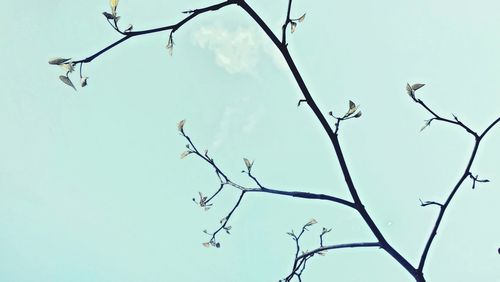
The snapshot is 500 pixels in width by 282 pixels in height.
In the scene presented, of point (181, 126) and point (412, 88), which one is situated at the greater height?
point (412, 88)

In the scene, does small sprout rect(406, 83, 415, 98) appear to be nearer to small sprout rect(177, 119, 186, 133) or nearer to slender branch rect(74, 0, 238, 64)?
slender branch rect(74, 0, 238, 64)

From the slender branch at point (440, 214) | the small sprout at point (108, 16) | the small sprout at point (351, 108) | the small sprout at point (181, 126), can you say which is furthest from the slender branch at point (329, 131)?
the small sprout at point (181, 126)

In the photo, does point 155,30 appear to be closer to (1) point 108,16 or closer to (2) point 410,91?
(1) point 108,16

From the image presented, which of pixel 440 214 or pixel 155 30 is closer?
pixel 155 30

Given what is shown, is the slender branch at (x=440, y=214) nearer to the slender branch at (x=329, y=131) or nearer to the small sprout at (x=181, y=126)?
the slender branch at (x=329, y=131)

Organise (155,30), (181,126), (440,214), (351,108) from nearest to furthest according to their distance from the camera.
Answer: (155,30), (351,108), (440,214), (181,126)

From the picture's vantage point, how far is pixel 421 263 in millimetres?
3705

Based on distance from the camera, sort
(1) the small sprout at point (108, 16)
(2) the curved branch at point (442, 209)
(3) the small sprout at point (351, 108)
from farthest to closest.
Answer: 1. (2) the curved branch at point (442, 209)
2. (3) the small sprout at point (351, 108)
3. (1) the small sprout at point (108, 16)

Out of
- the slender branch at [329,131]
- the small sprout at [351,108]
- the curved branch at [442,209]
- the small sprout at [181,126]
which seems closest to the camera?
the slender branch at [329,131]

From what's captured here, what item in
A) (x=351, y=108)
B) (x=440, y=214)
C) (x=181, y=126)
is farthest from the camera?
(x=181, y=126)

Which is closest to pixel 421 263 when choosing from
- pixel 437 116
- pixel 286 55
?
pixel 437 116

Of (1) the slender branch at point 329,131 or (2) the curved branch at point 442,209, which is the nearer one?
(1) the slender branch at point 329,131

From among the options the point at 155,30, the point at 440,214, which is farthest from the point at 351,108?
the point at 155,30

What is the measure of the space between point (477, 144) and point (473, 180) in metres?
0.44
